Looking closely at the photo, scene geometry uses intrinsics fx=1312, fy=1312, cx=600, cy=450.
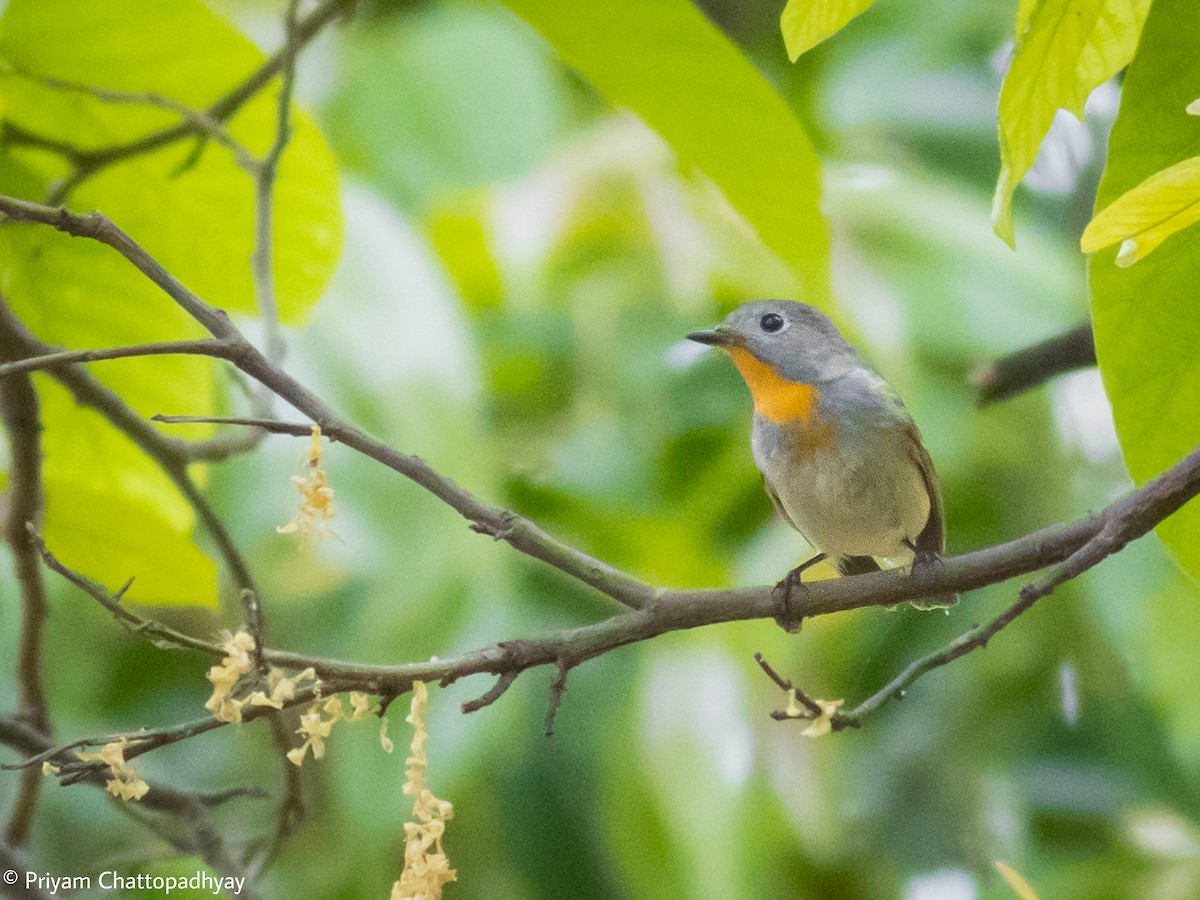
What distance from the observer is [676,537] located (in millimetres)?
1839

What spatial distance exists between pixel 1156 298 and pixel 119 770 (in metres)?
0.62

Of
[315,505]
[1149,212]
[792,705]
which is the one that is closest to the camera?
[1149,212]

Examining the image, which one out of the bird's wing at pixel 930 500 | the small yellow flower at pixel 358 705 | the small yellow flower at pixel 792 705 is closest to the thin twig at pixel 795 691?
the small yellow flower at pixel 792 705

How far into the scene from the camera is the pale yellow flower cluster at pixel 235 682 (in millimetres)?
590

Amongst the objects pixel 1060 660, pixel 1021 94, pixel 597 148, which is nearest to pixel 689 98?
pixel 1021 94

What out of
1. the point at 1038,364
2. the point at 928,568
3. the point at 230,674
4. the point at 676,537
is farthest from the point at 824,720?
the point at 676,537

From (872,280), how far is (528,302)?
50cm

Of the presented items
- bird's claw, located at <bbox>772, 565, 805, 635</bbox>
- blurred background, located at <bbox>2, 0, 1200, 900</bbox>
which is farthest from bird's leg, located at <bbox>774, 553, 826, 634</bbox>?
blurred background, located at <bbox>2, 0, 1200, 900</bbox>

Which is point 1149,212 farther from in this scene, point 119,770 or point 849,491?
point 849,491

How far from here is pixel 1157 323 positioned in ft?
2.57

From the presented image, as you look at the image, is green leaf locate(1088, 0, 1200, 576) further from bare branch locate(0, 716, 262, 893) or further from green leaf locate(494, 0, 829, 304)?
bare branch locate(0, 716, 262, 893)

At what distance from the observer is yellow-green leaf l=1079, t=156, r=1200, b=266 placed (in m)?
0.53

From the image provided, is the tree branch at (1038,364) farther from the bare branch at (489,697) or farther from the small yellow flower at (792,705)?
the bare branch at (489,697)

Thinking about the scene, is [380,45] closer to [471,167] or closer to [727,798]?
[471,167]
